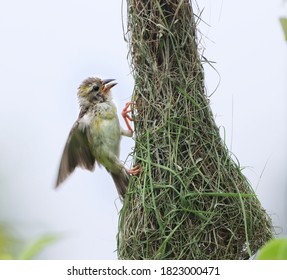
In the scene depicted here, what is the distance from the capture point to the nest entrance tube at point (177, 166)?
254cm

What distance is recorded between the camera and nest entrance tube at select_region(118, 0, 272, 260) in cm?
254

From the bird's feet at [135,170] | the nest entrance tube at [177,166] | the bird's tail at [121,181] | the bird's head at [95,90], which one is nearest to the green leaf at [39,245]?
the nest entrance tube at [177,166]

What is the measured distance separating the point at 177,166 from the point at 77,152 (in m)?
0.82

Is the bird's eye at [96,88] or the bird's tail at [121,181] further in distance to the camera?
the bird's eye at [96,88]

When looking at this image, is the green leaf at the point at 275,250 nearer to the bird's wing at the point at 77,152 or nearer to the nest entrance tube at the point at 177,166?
the nest entrance tube at the point at 177,166

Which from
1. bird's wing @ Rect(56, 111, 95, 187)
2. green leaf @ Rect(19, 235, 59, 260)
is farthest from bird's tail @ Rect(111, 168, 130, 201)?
green leaf @ Rect(19, 235, 59, 260)

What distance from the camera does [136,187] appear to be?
267 centimetres

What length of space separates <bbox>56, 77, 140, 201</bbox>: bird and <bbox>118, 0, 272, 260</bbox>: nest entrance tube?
1.39ft

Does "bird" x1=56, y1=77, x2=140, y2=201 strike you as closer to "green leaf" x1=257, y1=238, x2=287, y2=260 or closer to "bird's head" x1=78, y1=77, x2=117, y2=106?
"bird's head" x1=78, y1=77, x2=117, y2=106

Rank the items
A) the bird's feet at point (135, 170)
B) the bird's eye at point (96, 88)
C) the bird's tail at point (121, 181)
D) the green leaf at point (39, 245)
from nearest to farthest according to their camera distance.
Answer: the green leaf at point (39, 245)
the bird's feet at point (135, 170)
the bird's tail at point (121, 181)
the bird's eye at point (96, 88)

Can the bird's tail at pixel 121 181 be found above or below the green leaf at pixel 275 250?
below

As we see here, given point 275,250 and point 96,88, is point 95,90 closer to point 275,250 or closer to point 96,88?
point 96,88

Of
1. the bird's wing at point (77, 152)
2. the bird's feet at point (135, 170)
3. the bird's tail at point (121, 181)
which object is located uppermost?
the bird's wing at point (77, 152)

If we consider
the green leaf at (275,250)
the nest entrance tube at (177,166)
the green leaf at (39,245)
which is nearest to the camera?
the green leaf at (275,250)
